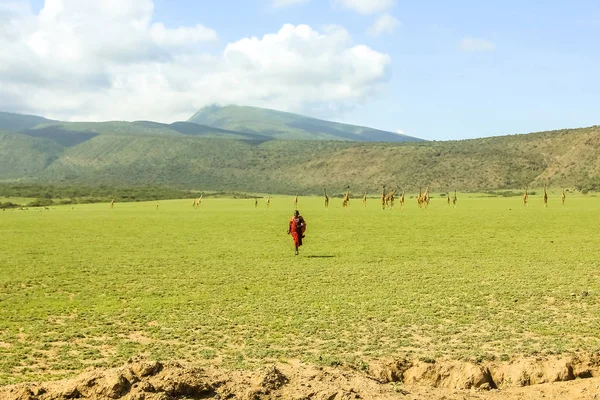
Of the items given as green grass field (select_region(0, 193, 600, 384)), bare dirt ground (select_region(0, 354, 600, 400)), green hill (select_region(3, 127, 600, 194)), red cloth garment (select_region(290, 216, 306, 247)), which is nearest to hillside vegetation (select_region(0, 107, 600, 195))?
green hill (select_region(3, 127, 600, 194))

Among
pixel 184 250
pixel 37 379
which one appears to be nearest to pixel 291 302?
pixel 37 379

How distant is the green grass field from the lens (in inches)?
419

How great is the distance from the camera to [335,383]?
7.70 metres

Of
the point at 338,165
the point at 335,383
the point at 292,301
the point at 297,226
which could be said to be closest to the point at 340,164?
the point at 338,165

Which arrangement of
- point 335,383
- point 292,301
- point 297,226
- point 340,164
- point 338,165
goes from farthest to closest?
point 340,164 → point 338,165 → point 297,226 → point 292,301 → point 335,383

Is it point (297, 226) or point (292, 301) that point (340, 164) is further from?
point (292, 301)

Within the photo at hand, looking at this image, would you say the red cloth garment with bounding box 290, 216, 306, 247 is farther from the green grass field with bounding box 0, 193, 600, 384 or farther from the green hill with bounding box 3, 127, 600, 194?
the green hill with bounding box 3, 127, 600, 194

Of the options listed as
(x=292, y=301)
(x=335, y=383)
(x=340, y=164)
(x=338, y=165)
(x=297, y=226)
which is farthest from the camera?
(x=340, y=164)

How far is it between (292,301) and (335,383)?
7369 millimetres

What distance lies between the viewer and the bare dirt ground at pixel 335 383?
7336 mm

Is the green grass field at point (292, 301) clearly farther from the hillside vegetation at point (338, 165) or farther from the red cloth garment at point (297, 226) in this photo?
the hillside vegetation at point (338, 165)

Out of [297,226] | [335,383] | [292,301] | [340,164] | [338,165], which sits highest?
[340,164]

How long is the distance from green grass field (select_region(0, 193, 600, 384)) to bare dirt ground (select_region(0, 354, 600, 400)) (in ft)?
3.15

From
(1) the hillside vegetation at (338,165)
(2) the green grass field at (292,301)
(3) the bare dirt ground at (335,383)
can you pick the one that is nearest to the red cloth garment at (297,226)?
(2) the green grass field at (292,301)
